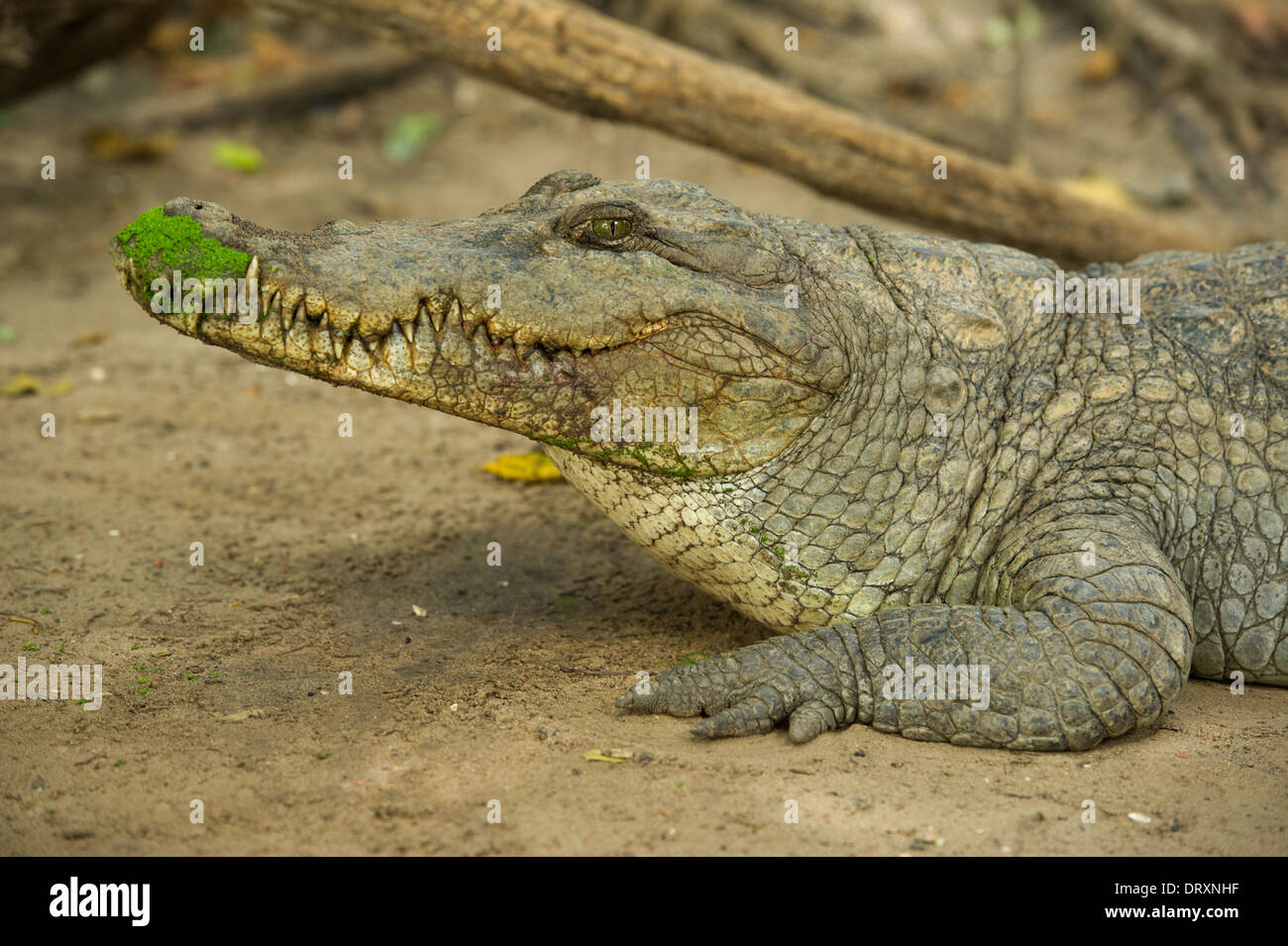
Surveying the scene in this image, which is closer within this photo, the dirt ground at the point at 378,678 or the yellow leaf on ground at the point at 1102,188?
the dirt ground at the point at 378,678

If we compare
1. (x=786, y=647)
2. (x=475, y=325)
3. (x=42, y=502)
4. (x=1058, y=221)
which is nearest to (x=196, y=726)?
(x=475, y=325)

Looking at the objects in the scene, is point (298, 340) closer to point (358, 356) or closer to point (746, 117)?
point (358, 356)

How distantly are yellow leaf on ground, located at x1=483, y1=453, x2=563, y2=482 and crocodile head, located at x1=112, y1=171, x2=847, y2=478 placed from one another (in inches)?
81.3

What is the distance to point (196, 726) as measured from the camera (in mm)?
3654

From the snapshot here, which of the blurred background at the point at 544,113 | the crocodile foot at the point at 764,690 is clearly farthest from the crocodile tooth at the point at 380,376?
the blurred background at the point at 544,113

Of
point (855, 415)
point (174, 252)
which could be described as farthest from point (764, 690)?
point (174, 252)

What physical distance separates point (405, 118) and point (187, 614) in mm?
7764

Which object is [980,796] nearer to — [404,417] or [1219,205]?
[404,417]

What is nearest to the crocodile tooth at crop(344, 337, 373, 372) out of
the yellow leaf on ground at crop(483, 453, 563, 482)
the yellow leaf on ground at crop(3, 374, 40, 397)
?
the yellow leaf on ground at crop(483, 453, 563, 482)

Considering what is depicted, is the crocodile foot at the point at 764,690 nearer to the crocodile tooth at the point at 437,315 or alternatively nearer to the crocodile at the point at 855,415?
the crocodile at the point at 855,415

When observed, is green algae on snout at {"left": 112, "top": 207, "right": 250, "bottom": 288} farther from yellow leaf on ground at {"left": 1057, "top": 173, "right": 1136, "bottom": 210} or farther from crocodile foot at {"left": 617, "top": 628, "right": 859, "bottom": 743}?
yellow leaf on ground at {"left": 1057, "top": 173, "right": 1136, "bottom": 210}

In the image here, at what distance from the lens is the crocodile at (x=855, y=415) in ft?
12.0

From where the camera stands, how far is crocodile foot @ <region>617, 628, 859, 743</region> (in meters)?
3.67

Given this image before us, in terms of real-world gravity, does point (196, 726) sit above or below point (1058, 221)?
below
